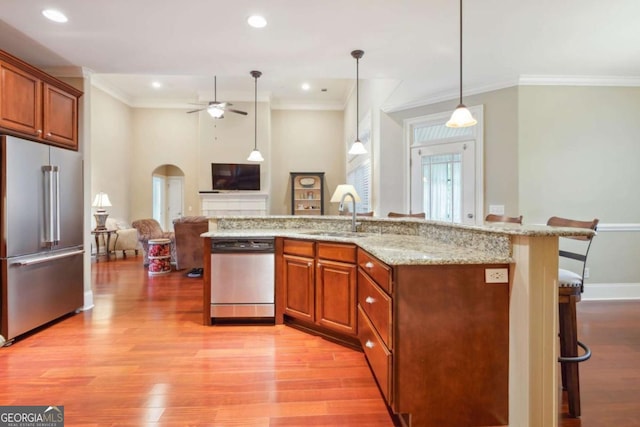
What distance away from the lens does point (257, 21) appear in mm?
2643

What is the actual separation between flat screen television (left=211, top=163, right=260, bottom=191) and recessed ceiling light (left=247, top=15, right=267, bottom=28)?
5214mm

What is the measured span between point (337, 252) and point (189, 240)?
10.5ft

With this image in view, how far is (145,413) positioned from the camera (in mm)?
1775

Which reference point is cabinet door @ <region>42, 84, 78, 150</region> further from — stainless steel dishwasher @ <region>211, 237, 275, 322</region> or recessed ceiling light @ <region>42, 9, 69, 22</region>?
stainless steel dishwasher @ <region>211, 237, 275, 322</region>

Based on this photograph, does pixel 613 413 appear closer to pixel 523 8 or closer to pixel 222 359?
pixel 222 359

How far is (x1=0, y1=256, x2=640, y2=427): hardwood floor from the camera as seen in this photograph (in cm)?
177

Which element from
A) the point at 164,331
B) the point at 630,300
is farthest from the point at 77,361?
the point at 630,300

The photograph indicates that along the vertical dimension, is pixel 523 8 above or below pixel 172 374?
above

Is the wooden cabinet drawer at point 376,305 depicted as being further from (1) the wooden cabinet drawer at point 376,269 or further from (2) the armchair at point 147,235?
(2) the armchair at point 147,235

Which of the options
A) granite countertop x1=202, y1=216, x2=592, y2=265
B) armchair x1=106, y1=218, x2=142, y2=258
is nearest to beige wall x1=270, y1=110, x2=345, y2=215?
armchair x1=106, y1=218, x2=142, y2=258

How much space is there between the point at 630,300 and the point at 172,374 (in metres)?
5.03

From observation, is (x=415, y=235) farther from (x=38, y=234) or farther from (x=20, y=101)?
(x=20, y=101)

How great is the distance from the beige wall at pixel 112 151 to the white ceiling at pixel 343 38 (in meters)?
4.00

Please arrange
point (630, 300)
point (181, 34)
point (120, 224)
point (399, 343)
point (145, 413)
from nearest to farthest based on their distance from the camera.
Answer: point (399, 343) → point (145, 413) → point (181, 34) → point (630, 300) → point (120, 224)
